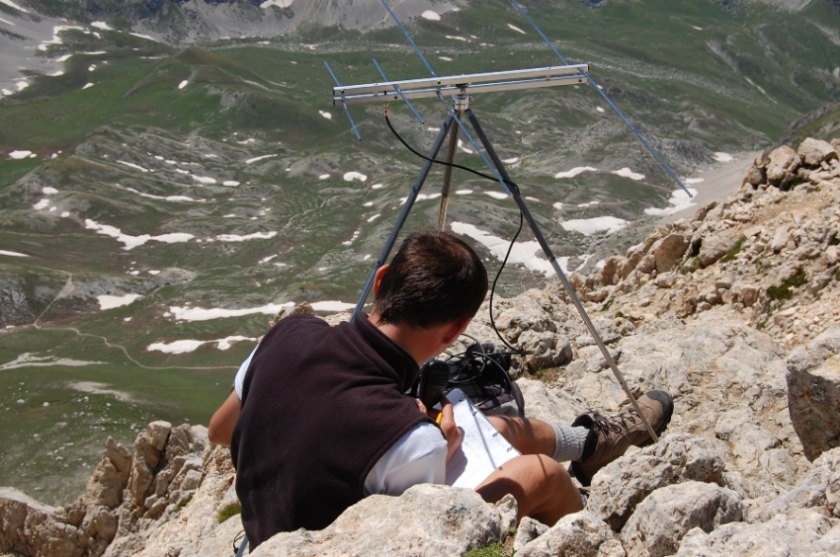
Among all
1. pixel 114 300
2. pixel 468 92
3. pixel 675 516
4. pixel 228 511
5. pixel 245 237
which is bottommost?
pixel 114 300

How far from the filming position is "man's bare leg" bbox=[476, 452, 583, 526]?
261 inches

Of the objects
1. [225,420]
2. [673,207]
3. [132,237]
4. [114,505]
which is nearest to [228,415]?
[225,420]

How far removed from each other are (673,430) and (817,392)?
7.50 ft

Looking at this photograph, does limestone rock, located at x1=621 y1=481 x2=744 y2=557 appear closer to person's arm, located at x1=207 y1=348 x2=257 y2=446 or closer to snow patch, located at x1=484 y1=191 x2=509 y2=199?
person's arm, located at x1=207 y1=348 x2=257 y2=446

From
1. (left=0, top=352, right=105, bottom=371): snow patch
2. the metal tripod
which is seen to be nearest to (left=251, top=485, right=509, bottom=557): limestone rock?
the metal tripod

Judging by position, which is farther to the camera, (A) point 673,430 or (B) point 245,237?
(B) point 245,237

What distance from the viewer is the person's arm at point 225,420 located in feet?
25.3

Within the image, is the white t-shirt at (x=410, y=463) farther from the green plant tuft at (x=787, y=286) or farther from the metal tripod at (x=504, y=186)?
the green plant tuft at (x=787, y=286)

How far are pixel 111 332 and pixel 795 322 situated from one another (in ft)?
440

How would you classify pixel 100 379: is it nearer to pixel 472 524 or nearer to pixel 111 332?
pixel 111 332

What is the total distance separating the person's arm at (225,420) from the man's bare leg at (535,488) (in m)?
2.47

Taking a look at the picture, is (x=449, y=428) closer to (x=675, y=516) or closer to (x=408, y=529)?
(x=408, y=529)

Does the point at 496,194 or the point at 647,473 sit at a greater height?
the point at 647,473

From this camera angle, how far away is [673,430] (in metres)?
11.9
